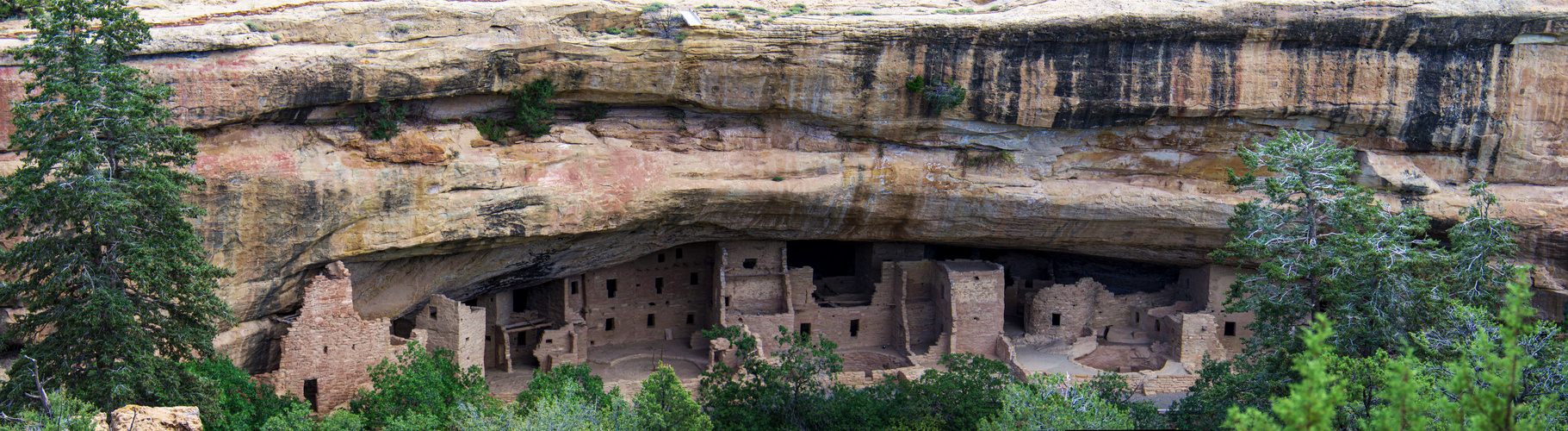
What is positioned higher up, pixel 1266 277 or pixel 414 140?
pixel 414 140

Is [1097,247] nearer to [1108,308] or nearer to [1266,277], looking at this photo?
[1108,308]

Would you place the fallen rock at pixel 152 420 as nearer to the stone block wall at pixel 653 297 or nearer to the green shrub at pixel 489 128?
the green shrub at pixel 489 128

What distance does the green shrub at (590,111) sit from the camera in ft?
74.7

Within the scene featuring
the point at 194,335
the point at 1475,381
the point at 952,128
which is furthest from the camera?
the point at 952,128

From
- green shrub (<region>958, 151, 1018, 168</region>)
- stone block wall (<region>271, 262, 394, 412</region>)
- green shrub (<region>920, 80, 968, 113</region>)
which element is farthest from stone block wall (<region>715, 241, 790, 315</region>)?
stone block wall (<region>271, 262, 394, 412</region>)

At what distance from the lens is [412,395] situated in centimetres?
2089

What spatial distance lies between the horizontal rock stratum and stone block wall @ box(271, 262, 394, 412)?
584 millimetres

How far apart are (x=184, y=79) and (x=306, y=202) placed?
2808 millimetres

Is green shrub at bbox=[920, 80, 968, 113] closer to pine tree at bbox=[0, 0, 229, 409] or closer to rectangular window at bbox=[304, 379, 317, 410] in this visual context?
rectangular window at bbox=[304, 379, 317, 410]

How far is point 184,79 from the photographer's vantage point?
731 inches

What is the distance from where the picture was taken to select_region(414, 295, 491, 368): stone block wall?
23.2m

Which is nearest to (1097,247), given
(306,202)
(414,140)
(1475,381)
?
(1475,381)

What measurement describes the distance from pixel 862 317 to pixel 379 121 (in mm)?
12112

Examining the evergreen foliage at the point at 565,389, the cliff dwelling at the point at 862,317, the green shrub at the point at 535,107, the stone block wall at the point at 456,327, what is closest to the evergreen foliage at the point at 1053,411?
the cliff dwelling at the point at 862,317
